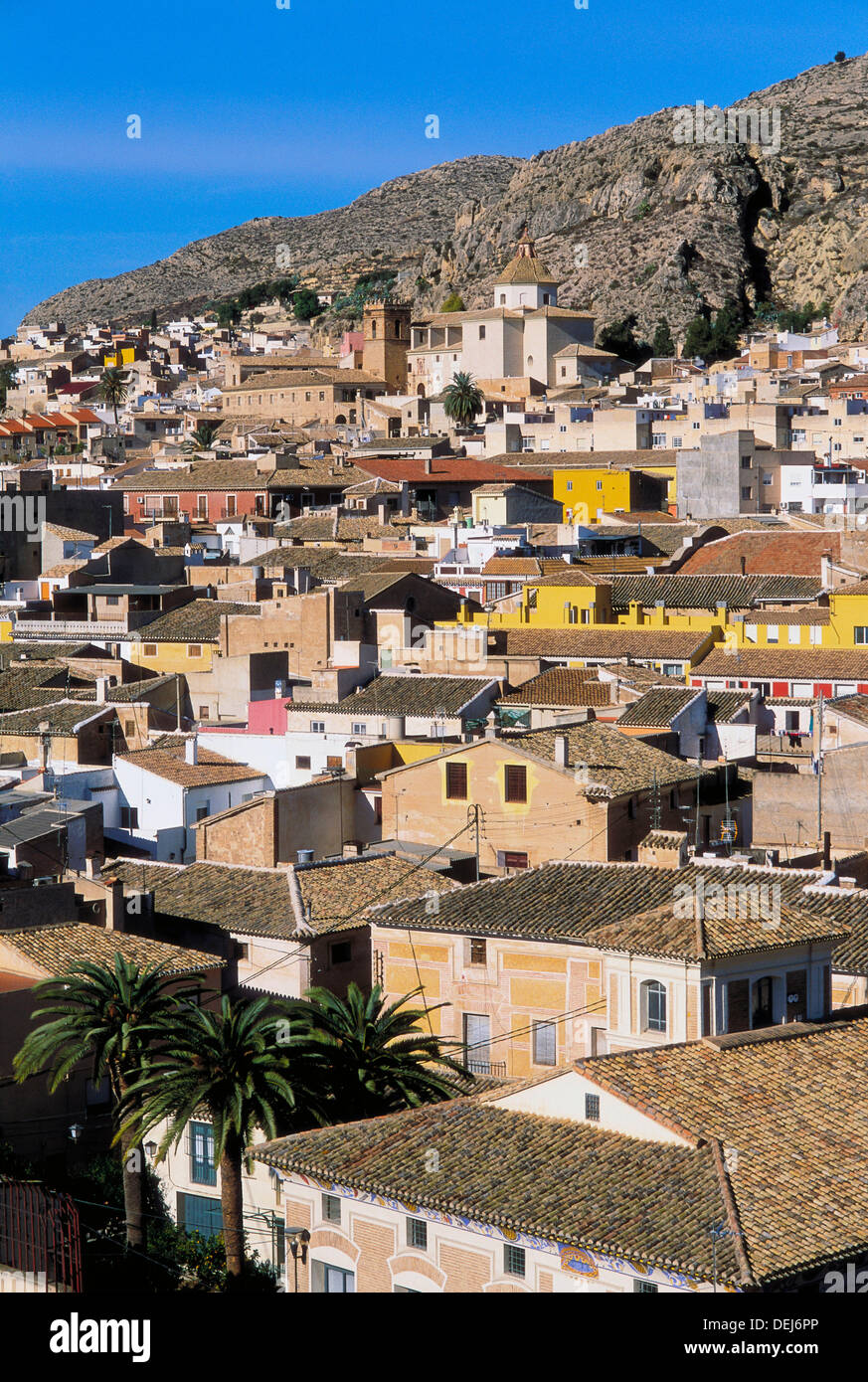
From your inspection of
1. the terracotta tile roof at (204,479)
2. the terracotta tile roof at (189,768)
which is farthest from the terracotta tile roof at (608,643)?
the terracotta tile roof at (204,479)

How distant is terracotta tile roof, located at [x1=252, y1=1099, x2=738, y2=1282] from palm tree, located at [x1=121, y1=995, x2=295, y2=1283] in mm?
927

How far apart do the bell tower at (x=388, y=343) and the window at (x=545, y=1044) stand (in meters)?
91.2

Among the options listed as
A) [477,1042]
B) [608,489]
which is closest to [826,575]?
[608,489]

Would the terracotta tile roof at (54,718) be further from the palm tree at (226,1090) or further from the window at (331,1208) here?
the window at (331,1208)

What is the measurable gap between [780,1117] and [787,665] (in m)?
24.2

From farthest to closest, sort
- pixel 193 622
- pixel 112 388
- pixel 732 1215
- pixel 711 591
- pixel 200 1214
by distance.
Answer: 1. pixel 112 388
2. pixel 711 591
3. pixel 193 622
4. pixel 200 1214
5. pixel 732 1215

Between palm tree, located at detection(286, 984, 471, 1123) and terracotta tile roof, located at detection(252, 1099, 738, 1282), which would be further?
palm tree, located at detection(286, 984, 471, 1123)

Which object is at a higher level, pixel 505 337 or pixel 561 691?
pixel 505 337

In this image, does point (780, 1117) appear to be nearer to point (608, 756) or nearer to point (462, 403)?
point (608, 756)

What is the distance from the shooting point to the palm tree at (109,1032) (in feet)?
62.3

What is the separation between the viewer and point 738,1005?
18203 mm

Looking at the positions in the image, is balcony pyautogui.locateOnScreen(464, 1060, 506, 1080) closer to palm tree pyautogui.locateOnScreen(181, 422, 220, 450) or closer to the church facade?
palm tree pyautogui.locateOnScreen(181, 422, 220, 450)

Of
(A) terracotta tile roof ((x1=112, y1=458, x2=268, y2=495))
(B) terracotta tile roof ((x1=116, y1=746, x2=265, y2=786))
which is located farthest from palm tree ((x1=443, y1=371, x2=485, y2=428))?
(B) terracotta tile roof ((x1=116, y1=746, x2=265, y2=786))

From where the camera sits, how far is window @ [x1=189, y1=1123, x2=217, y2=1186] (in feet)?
64.1
